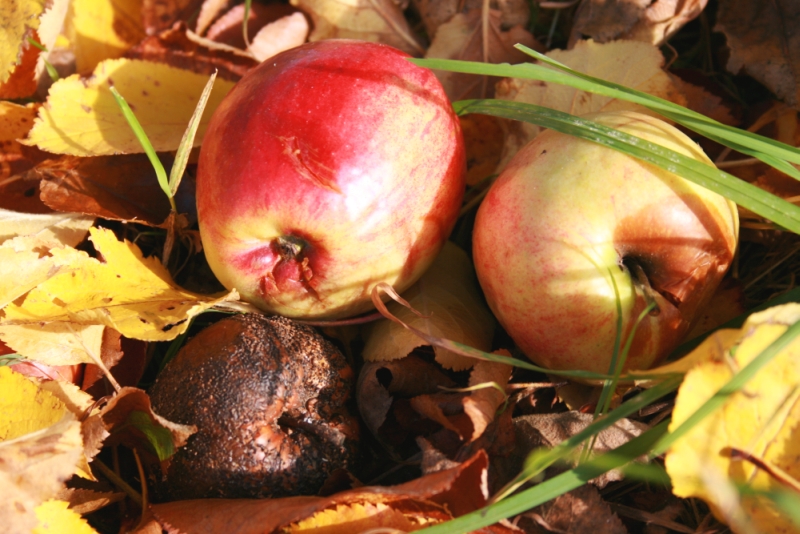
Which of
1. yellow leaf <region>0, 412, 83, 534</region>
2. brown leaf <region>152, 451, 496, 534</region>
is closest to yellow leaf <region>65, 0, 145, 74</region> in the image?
yellow leaf <region>0, 412, 83, 534</region>

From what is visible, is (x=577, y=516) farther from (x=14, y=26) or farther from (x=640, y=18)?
(x=14, y=26)

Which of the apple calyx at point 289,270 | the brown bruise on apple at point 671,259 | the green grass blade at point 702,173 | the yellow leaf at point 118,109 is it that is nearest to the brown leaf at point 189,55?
the yellow leaf at point 118,109

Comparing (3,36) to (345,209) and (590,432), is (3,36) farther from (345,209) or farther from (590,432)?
(590,432)

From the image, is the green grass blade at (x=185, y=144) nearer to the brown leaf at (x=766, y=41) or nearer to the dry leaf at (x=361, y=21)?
the dry leaf at (x=361, y=21)

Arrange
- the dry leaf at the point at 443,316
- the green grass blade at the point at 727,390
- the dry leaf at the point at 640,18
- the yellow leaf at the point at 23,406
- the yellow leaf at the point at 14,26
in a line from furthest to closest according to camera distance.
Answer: the dry leaf at the point at 640,18 → the yellow leaf at the point at 14,26 → the dry leaf at the point at 443,316 → the yellow leaf at the point at 23,406 → the green grass blade at the point at 727,390

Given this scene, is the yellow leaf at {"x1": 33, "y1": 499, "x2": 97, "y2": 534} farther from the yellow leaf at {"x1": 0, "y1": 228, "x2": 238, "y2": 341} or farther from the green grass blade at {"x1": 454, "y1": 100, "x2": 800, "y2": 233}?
the green grass blade at {"x1": 454, "y1": 100, "x2": 800, "y2": 233}

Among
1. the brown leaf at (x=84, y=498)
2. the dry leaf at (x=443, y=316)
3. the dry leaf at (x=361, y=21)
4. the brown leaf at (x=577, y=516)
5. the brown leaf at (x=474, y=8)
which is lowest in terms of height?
the brown leaf at (x=84, y=498)

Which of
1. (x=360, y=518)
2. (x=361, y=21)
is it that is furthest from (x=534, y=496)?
(x=361, y=21)

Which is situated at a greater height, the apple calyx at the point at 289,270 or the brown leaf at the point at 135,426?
the apple calyx at the point at 289,270
